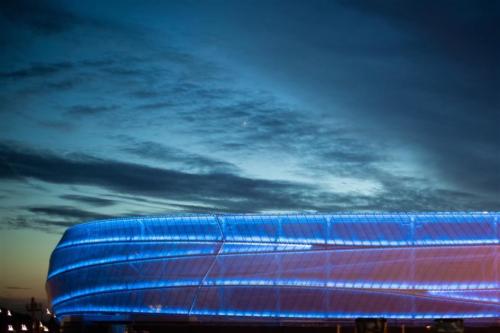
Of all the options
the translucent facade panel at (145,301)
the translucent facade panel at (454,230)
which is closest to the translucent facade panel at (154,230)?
the translucent facade panel at (145,301)

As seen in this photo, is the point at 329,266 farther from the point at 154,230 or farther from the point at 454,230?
the point at 154,230

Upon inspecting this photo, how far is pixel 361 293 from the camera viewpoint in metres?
63.9

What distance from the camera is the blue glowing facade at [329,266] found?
6309 centimetres

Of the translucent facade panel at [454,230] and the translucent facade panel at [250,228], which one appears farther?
the translucent facade panel at [250,228]

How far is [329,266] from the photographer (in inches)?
2504

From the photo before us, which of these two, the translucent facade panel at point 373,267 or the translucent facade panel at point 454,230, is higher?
the translucent facade panel at point 454,230

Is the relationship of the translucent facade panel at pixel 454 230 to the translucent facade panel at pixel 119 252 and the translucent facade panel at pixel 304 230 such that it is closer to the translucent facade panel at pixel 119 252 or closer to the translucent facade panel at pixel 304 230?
the translucent facade panel at pixel 304 230

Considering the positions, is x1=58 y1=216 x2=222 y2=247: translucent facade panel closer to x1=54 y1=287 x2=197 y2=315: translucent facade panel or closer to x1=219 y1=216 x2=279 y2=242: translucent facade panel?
x1=219 y1=216 x2=279 y2=242: translucent facade panel

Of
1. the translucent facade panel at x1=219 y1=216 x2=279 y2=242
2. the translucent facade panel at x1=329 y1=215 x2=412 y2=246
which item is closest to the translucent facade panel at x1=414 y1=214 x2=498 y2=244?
the translucent facade panel at x1=329 y1=215 x2=412 y2=246

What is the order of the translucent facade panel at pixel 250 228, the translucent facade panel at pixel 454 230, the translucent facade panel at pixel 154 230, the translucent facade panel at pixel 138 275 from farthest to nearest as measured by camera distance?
the translucent facade panel at pixel 138 275 < the translucent facade panel at pixel 154 230 < the translucent facade panel at pixel 250 228 < the translucent facade panel at pixel 454 230

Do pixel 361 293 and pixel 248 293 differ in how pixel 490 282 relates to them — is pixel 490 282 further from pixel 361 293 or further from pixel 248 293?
pixel 248 293

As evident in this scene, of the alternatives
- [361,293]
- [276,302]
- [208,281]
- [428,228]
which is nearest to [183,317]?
[208,281]

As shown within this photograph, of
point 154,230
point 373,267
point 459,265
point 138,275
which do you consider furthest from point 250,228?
point 459,265

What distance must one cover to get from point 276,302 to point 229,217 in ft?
26.1
